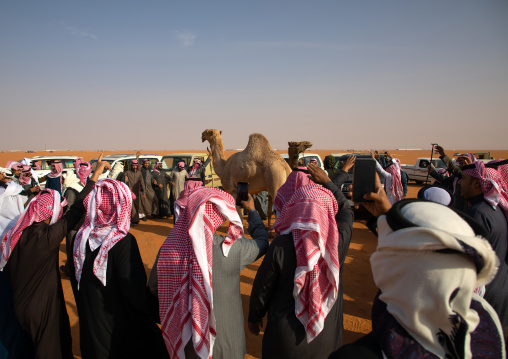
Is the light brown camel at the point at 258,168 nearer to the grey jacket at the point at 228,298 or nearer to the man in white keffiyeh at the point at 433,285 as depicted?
the grey jacket at the point at 228,298

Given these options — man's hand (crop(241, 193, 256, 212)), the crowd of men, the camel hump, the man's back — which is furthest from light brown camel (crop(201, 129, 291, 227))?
man's hand (crop(241, 193, 256, 212))

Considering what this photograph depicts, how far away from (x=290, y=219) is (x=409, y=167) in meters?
21.5

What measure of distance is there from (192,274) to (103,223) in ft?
3.44

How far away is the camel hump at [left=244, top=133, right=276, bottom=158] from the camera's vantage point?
7.95 meters

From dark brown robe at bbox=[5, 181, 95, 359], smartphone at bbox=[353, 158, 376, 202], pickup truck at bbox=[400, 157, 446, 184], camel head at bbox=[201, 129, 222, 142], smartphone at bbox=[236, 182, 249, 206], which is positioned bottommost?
pickup truck at bbox=[400, 157, 446, 184]

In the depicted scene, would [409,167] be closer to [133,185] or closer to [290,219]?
[133,185]

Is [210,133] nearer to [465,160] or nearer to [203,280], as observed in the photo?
[465,160]

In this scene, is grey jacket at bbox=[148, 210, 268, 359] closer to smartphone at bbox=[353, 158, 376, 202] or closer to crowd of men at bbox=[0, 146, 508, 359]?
crowd of men at bbox=[0, 146, 508, 359]

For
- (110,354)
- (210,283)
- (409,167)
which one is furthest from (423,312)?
(409,167)

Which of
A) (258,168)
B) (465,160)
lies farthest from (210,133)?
(465,160)

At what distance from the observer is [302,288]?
2.19 meters

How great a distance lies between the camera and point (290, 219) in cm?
245

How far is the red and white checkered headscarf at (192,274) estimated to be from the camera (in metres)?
2.04

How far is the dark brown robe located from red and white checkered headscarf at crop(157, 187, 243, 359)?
117 cm
